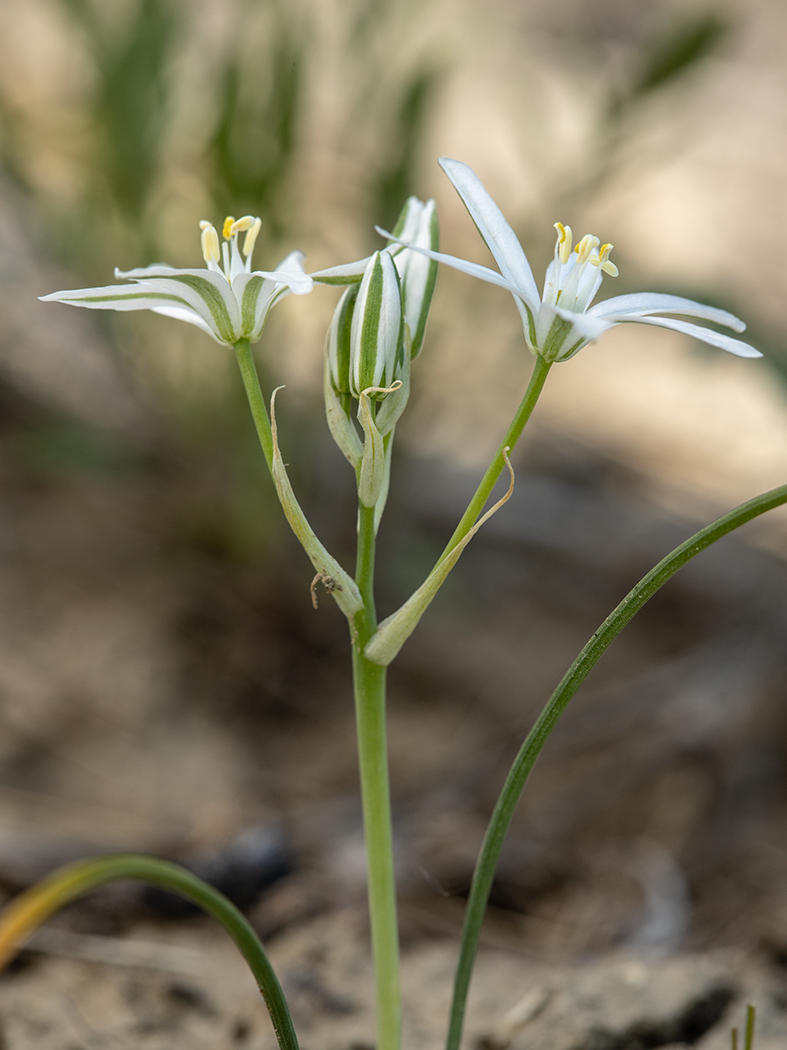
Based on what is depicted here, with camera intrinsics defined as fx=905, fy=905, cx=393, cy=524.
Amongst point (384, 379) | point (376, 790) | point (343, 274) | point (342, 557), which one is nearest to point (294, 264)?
point (343, 274)

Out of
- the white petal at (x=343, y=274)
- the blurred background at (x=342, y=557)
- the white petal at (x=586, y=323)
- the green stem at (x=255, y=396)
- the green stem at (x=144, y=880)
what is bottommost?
the green stem at (x=144, y=880)

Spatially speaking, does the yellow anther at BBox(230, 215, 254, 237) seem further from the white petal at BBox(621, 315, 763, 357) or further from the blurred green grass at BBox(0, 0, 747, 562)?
the blurred green grass at BBox(0, 0, 747, 562)

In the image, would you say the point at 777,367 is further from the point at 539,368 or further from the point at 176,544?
the point at 176,544

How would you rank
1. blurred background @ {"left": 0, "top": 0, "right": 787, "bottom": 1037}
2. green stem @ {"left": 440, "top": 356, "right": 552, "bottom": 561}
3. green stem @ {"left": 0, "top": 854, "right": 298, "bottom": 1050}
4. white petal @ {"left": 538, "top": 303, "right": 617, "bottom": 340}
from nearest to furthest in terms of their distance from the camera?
green stem @ {"left": 0, "top": 854, "right": 298, "bottom": 1050}, white petal @ {"left": 538, "top": 303, "right": 617, "bottom": 340}, green stem @ {"left": 440, "top": 356, "right": 552, "bottom": 561}, blurred background @ {"left": 0, "top": 0, "right": 787, "bottom": 1037}

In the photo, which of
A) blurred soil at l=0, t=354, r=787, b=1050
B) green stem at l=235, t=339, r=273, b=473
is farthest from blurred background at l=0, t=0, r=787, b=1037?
green stem at l=235, t=339, r=273, b=473

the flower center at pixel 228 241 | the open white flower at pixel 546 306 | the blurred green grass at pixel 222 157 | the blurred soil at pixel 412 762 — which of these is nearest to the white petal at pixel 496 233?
the open white flower at pixel 546 306

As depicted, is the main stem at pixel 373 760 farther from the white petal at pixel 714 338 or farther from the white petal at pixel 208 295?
the white petal at pixel 714 338
